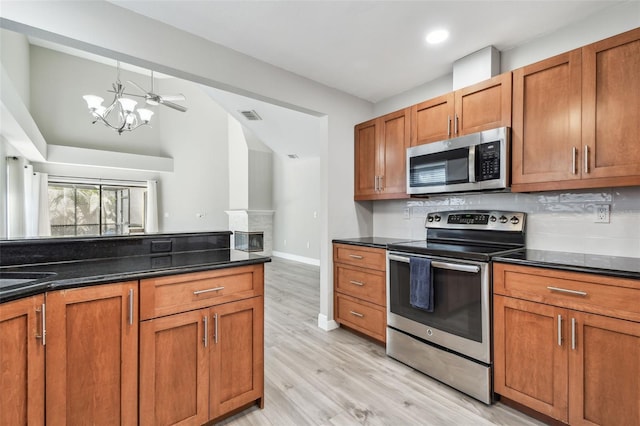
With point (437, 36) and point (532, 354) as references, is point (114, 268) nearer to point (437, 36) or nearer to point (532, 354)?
point (532, 354)

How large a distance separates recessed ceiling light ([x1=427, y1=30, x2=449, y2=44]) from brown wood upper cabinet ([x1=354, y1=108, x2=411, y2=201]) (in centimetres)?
63

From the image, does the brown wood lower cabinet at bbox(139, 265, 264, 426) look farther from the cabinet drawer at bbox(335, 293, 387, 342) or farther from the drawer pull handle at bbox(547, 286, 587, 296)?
the drawer pull handle at bbox(547, 286, 587, 296)

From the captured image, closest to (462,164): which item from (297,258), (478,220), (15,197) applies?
(478,220)

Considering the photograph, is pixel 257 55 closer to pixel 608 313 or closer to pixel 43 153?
pixel 608 313

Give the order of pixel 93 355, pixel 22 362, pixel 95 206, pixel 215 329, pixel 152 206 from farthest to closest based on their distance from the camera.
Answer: pixel 152 206 < pixel 95 206 < pixel 215 329 < pixel 93 355 < pixel 22 362

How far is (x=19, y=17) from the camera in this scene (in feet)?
5.15

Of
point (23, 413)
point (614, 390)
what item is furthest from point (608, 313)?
point (23, 413)

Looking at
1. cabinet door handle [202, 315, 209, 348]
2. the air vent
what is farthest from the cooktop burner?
the air vent

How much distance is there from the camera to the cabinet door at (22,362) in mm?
1092

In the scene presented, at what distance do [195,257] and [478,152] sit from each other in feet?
7.06

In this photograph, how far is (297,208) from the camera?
7.71 meters

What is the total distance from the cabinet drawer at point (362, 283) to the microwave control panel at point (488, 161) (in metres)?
1.15

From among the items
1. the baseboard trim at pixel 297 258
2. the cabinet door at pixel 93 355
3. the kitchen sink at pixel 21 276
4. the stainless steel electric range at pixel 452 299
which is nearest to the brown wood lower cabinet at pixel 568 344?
the stainless steel electric range at pixel 452 299

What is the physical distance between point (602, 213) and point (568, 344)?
3.14 feet
